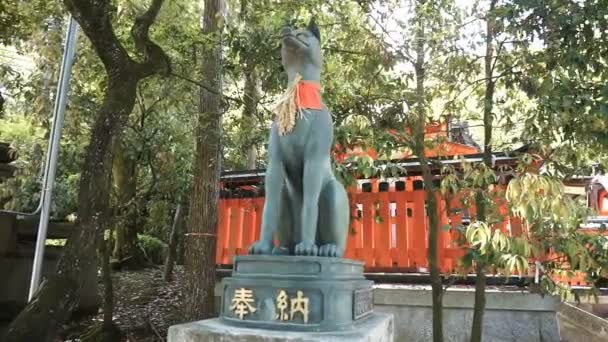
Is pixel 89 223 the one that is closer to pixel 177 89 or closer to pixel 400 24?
pixel 177 89

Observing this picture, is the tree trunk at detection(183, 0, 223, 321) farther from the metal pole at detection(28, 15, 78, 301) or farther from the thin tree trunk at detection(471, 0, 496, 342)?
the thin tree trunk at detection(471, 0, 496, 342)

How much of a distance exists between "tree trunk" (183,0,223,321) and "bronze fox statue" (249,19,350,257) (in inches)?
120

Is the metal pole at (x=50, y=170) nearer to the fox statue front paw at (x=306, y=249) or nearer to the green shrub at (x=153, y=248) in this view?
the fox statue front paw at (x=306, y=249)

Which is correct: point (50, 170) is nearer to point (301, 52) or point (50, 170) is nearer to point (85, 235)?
point (85, 235)

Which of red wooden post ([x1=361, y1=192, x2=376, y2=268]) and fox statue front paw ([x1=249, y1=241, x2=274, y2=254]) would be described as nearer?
fox statue front paw ([x1=249, y1=241, x2=274, y2=254])

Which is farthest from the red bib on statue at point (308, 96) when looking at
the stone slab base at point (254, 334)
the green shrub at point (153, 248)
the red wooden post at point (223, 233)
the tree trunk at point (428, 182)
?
the green shrub at point (153, 248)

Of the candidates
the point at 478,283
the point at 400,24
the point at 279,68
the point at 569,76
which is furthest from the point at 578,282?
the point at 279,68

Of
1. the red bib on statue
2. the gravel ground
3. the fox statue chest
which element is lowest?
the gravel ground

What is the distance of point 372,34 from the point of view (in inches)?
217

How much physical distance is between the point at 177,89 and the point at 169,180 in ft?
6.89

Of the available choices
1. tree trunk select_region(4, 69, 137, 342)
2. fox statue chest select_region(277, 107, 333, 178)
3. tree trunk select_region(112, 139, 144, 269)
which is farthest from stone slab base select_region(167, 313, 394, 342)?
tree trunk select_region(112, 139, 144, 269)

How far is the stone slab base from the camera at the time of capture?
2586mm

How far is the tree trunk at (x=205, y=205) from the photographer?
249 inches

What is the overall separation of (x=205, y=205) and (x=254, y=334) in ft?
12.7
